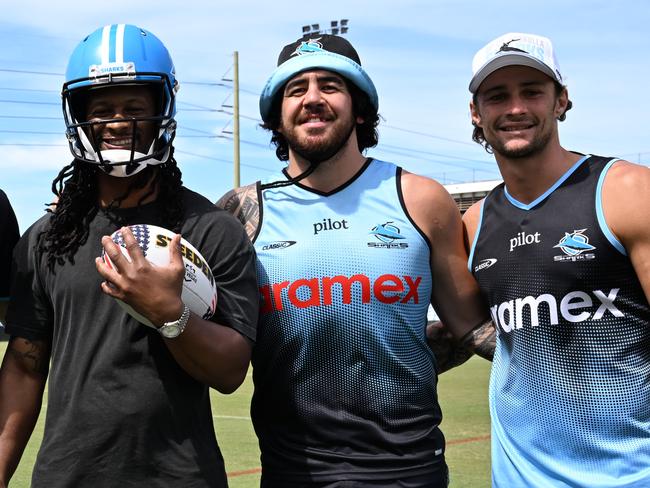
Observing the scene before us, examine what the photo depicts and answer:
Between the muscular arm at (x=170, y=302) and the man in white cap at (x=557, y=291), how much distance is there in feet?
4.01

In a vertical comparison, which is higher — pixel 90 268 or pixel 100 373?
pixel 90 268

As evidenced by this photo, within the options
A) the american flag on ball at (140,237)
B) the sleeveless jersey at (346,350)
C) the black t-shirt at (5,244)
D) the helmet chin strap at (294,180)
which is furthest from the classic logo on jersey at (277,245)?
the black t-shirt at (5,244)

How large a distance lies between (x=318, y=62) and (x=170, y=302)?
1523 millimetres

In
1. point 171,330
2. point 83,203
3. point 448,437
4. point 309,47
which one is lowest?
point 448,437

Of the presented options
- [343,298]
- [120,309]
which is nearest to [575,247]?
[343,298]

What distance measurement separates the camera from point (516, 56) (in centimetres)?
366

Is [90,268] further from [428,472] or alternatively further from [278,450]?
[428,472]

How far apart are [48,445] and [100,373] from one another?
33cm

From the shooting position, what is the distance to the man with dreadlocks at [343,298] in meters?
3.68

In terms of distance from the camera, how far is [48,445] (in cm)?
312

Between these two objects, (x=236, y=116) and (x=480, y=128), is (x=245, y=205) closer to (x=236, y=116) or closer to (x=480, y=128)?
(x=480, y=128)

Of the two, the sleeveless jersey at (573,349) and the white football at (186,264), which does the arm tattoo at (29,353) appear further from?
the sleeveless jersey at (573,349)

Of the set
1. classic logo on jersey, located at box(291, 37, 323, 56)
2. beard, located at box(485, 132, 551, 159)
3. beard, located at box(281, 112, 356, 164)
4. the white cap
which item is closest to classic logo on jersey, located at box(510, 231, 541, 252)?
beard, located at box(485, 132, 551, 159)

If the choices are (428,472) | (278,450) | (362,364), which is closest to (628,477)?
(428,472)
